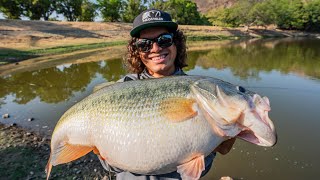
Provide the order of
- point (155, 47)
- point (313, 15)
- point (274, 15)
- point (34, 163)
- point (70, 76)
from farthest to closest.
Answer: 1. point (313, 15)
2. point (274, 15)
3. point (70, 76)
4. point (34, 163)
5. point (155, 47)

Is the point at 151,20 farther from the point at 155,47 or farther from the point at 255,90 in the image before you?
the point at 255,90

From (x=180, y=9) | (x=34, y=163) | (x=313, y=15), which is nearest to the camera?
(x=34, y=163)

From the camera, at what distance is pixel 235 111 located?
6.50 ft

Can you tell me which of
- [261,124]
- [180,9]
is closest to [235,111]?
[261,124]

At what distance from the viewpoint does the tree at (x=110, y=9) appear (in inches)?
2408

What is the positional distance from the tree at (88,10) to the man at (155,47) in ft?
202

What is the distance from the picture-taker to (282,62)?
23.1 metres

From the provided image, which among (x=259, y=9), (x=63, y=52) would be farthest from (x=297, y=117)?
(x=259, y=9)

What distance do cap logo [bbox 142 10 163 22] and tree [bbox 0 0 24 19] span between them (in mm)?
54941

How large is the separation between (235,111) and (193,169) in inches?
19.9

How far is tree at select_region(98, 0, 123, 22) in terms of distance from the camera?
201 feet

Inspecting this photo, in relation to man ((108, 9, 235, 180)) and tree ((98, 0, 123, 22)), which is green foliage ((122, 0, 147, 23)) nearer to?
tree ((98, 0, 123, 22))

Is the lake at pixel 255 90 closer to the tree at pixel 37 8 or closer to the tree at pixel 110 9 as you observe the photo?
the tree at pixel 37 8

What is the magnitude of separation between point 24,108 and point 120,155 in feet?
33.3
